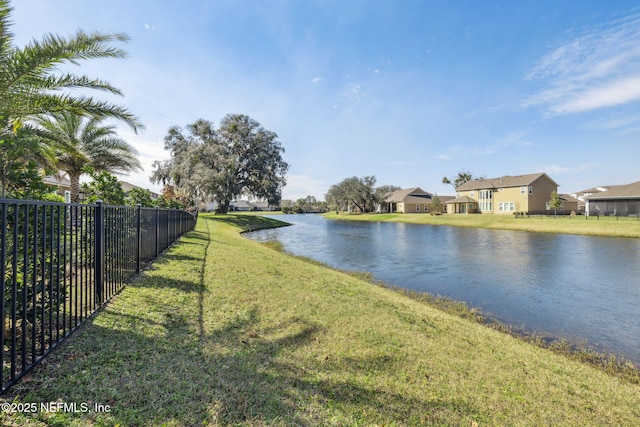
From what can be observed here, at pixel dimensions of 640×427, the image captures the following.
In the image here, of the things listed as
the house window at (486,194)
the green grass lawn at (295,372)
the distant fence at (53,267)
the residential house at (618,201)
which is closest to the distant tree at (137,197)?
the distant fence at (53,267)

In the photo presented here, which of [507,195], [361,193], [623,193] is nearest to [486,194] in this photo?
[507,195]

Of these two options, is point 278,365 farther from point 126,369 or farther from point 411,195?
point 411,195

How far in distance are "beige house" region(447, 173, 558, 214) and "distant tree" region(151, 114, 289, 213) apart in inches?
1333

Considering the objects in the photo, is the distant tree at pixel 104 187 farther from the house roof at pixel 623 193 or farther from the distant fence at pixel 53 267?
the house roof at pixel 623 193

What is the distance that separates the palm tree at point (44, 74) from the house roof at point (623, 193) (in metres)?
49.7

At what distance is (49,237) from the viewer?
3410mm

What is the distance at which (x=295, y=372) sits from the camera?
3.41 meters

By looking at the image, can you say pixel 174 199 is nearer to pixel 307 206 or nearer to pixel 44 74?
pixel 44 74

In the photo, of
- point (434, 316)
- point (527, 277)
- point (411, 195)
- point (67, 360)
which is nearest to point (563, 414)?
point (434, 316)

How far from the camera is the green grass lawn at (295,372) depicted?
271cm

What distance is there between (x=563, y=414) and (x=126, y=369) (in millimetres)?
4840

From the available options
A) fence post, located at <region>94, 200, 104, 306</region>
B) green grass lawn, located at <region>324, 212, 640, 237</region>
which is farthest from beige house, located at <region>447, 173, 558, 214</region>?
fence post, located at <region>94, 200, 104, 306</region>

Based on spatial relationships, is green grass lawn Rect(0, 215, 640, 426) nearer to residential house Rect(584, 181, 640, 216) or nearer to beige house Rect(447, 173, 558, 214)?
residential house Rect(584, 181, 640, 216)

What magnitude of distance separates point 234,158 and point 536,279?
3241cm
